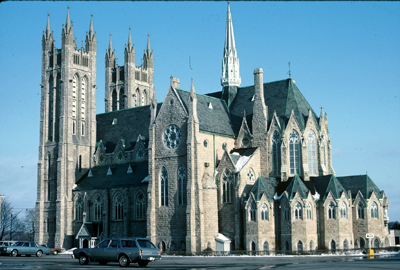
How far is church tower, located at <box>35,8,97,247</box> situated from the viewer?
79688mm

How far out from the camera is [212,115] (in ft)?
229

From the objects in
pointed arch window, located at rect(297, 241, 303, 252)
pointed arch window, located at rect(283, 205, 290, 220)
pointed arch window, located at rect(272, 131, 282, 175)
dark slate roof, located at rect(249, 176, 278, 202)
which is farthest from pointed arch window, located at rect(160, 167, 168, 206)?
pointed arch window, located at rect(297, 241, 303, 252)

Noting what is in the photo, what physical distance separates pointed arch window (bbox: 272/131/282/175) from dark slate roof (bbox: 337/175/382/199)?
7.31 metres

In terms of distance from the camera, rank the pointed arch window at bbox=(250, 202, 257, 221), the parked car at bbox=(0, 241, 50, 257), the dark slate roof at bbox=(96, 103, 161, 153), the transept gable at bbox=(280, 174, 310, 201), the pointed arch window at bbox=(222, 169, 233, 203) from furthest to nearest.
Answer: the dark slate roof at bbox=(96, 103, 161, 153)
the pointed arch window at bbox=(222, 169, 233, 203)
the pointed arch window at bbox=(250, 202, 257, 221)
the transept gable at bbox=(280, 174, 310, 201)
the parked car at bbox=(0, 241, 50, 257)

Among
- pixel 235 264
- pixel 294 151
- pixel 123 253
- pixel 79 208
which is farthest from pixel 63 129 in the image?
pixel 235 264

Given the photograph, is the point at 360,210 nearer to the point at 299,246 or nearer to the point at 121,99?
the point at 299,246

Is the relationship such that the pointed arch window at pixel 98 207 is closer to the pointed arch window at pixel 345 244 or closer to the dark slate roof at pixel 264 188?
the dark slate roof at pixel 264 188

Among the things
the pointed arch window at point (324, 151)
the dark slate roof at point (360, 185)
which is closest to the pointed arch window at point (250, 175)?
the pointed arch window at point (324, 151)

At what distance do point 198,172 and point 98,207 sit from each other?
20.3 meters

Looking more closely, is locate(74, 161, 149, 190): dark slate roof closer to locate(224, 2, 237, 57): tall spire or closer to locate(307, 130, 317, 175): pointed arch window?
locate(224, 2, 237, 57): tall spire

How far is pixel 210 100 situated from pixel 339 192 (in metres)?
20.3

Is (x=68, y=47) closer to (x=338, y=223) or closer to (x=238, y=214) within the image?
(x=238, y=214)

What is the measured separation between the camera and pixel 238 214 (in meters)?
62.5

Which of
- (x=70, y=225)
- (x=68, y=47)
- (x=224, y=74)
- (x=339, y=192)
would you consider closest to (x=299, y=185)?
(x=339, y=192)
